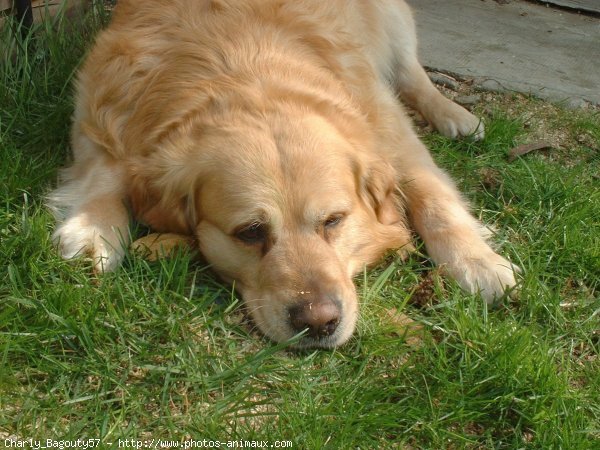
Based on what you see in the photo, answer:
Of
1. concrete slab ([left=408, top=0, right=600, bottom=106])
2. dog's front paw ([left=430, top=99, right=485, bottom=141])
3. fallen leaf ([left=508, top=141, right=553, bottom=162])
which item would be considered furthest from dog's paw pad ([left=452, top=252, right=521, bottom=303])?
concrete slab ([left=408, top=0, right=600, bottom=106])

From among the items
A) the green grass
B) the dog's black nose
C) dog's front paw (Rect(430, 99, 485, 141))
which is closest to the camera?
the green grass

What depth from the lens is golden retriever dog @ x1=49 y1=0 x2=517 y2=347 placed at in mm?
2949

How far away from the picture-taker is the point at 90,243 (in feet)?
10.4

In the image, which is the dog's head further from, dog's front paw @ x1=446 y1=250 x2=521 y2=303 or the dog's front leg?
dog's front paw @ x1=446 y1=250 x2=521 y2=303

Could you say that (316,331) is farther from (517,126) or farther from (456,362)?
(517,126)

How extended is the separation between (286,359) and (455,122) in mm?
2336

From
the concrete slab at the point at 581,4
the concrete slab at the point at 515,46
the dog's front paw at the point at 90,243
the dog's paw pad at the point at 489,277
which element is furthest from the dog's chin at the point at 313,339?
the concrete slab at the point at 581,4

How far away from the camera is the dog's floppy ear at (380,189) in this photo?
340 centimetres

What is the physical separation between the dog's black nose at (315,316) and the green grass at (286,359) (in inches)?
4.4

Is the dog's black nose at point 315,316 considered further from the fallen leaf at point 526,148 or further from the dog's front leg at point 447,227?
the fallen leaf at point 526,148

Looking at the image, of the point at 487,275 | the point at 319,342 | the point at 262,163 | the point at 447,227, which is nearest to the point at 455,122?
the point at 447,227

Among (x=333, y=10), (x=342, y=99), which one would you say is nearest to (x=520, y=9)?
(x=333, y=10)

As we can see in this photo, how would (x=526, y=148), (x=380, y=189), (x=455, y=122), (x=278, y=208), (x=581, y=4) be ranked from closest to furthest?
(x=278, y=208)
(x=380, y=189)
(x=526, y=148)
(x=455, y=122)
(x=581, y=4)

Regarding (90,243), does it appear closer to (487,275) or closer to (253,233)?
(253,233)
